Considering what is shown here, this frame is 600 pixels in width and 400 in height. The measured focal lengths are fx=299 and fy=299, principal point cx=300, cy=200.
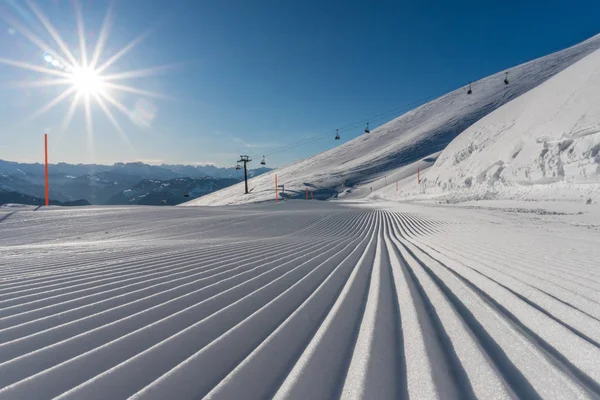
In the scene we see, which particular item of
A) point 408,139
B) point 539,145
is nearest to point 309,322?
point 539,145

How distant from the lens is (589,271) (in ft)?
11.2

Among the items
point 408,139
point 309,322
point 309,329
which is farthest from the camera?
point 408,139

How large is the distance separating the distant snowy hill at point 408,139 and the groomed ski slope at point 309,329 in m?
47.5

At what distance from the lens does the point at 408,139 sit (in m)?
71.9

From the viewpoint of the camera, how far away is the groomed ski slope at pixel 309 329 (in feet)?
4.76

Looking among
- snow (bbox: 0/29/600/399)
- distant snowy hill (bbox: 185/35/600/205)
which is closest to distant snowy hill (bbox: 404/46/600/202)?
snow (bbox: 0/29/600/399)

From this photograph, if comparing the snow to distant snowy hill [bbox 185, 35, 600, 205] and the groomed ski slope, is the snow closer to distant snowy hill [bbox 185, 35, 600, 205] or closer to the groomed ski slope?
the groomed ski slope

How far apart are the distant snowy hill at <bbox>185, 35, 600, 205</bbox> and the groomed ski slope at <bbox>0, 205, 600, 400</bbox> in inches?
1870

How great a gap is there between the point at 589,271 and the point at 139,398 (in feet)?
14.8

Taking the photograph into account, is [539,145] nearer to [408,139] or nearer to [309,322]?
[309,322]

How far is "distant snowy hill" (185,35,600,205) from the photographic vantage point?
195 feet

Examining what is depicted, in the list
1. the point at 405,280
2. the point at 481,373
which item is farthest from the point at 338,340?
the point at 405,280

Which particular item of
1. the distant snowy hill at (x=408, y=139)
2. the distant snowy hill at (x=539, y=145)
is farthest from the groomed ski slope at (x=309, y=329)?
the distant snowy hill at (x=408, y=139)

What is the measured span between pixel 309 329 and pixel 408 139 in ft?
250
